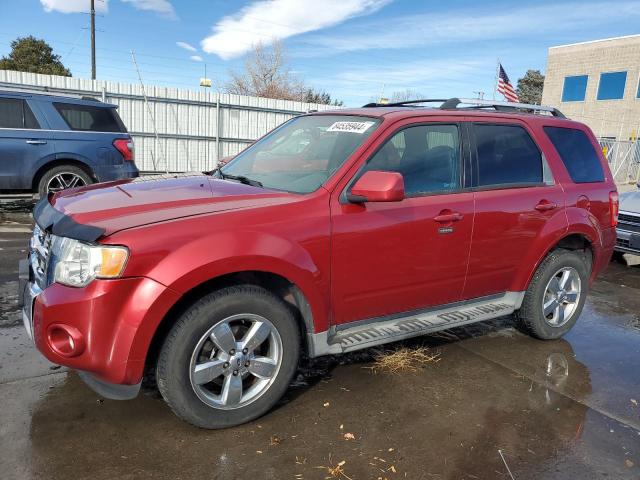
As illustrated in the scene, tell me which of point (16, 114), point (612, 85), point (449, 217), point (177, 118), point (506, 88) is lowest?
point (449, 217)

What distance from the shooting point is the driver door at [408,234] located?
3123mm

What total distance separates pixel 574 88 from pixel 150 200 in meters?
38.1

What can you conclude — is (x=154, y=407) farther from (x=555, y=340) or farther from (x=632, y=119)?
(x=632, y=119)

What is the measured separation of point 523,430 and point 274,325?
1.59 metres

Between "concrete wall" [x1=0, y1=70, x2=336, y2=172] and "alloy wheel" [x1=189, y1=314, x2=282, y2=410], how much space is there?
13657mm

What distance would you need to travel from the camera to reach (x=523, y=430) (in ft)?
9.89

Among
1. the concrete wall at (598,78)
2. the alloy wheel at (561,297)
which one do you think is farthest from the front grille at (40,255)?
the concrete wall at (598,78)

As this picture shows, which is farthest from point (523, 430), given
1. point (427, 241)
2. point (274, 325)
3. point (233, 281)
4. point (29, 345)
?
point (29, 345)

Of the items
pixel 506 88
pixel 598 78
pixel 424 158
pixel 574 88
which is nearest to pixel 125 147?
pixel 424 158

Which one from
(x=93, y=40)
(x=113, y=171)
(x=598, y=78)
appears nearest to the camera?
(x=113, y=171)

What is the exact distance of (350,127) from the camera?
358 cm

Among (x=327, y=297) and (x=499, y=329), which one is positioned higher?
(x=327, y=297)

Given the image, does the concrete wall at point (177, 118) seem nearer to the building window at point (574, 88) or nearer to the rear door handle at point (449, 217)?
the rear door handle at point (449, 217)

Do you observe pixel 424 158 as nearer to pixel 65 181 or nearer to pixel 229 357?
pixel 229 357
